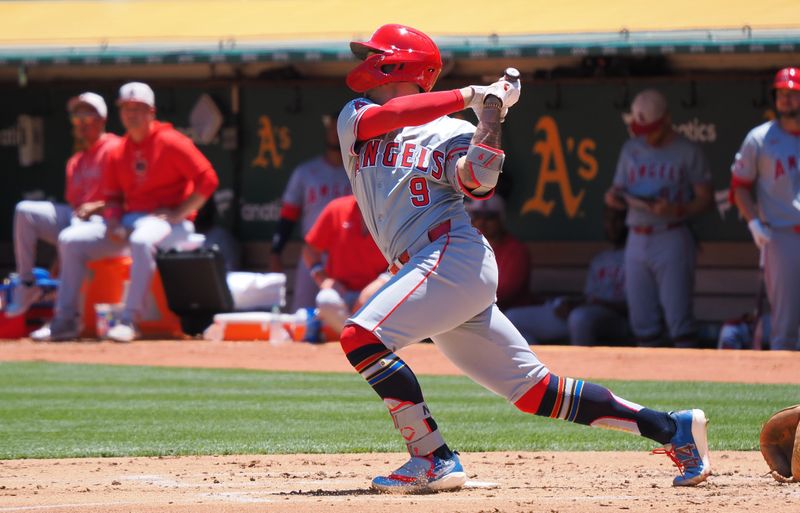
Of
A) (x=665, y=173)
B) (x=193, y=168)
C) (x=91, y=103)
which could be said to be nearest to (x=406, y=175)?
(x=665, y=173)

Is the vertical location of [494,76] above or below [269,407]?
above

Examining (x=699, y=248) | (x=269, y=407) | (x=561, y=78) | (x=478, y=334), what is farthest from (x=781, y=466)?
(x=561, y=78)

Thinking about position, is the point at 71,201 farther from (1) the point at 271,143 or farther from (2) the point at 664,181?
(2) the point at 664,181

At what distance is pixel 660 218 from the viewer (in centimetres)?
1100

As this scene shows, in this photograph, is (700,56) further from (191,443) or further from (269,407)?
(191,443)

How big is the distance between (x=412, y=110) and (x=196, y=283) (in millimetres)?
7317

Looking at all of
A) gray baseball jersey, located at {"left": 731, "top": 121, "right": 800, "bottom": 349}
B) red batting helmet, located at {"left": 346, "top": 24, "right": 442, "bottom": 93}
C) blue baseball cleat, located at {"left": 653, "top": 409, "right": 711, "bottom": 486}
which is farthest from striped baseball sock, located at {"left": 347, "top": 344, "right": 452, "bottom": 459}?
gray baseball jersey, located at {"left": 731, "top": 121, "right": 800, "bottom": 349}

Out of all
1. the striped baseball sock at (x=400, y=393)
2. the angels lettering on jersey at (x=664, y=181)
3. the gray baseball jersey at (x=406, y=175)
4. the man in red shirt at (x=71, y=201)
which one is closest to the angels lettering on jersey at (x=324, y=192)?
the man in red shirt at (x=71, y=201)

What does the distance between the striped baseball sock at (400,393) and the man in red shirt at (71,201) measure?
7.86 metres

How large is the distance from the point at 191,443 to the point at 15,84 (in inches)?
378

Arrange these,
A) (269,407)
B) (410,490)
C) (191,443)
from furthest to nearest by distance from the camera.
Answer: (269,407)
(191,443)
(410,490)

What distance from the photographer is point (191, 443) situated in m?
6.36

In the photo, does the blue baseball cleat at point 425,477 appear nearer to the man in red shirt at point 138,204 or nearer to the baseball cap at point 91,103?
the man in red shirt at point 138,204

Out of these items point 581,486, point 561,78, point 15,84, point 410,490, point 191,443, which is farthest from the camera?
point 15,84
